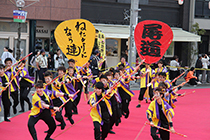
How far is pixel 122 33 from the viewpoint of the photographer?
18.6 meters

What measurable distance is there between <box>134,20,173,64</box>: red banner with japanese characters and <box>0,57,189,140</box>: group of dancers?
0.42 meters

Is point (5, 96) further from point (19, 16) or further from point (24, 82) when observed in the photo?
point (19, 16)

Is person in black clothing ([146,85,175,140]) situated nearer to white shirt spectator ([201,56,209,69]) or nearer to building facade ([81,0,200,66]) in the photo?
building facade ([81,0,200,66])

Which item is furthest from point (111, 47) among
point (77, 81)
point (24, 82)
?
point (24, 82)

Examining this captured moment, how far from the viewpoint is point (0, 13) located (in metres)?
17.6

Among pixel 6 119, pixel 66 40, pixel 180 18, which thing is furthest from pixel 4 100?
pixel 180 18

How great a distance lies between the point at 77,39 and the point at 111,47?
34.7ft

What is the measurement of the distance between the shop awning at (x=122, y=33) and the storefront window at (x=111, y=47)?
1.25 m

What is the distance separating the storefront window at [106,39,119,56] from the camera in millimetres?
21125

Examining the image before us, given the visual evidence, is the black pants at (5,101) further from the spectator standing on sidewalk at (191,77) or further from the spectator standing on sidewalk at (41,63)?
the spectator standing on sidewalk at (41,63)

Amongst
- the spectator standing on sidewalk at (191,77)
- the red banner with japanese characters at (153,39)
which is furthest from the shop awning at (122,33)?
the red banner with japanese characters at (153,39)

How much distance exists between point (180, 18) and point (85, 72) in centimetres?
1371

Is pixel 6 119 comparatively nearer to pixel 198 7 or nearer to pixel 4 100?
pixel 4 100

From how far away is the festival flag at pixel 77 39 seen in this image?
35.0 feet
